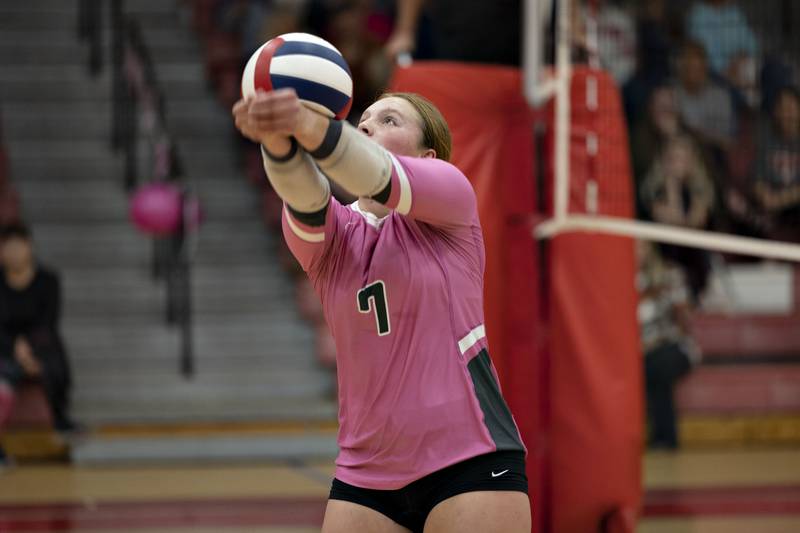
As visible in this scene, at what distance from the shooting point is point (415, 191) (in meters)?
2.74

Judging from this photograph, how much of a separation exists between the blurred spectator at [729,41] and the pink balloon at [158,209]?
433cm

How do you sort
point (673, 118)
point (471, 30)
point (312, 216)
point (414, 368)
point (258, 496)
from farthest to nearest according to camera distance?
point (673, 118) → point (258, 496) → point (471, 30) → point (414, 368) → point (312, 216)

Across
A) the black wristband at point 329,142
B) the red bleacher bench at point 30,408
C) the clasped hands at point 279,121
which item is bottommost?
the red bleacher bench at point 30,408

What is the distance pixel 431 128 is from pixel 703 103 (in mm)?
5919

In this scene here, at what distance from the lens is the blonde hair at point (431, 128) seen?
3.13 meters

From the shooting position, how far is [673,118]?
9.41m

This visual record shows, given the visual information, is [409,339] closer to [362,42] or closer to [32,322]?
[32,322]

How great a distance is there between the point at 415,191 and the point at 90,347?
340 inches

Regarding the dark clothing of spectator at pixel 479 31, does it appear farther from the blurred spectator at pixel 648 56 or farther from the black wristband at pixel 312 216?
the blurred spectator at pixel 648 56

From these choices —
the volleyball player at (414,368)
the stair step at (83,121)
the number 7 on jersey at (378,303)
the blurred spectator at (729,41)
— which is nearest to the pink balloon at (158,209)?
the stair step at (83,121)

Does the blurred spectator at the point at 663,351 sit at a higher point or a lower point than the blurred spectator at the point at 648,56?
lower

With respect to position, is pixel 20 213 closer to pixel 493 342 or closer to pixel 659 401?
pixel 659 401

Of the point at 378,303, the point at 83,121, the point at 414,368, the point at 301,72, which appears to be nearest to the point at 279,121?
the point at 301,72

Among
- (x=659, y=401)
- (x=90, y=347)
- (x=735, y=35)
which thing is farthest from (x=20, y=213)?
(x=735, y=35)
